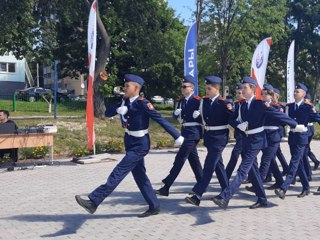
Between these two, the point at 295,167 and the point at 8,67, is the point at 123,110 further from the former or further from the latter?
the point at 8,67

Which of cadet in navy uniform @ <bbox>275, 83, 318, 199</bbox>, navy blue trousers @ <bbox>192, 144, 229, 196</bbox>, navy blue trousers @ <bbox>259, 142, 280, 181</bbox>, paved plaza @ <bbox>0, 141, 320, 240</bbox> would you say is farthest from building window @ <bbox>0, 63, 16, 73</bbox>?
navy blue trousers @ <bbox>192, 144, 229, 196</bbox>

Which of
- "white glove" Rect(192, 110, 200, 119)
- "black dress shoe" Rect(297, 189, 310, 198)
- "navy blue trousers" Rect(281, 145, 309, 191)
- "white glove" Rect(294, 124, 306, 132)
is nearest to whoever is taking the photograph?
"white glove" Rect(294, 124, 306, 132)

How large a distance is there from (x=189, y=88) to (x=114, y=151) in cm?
699

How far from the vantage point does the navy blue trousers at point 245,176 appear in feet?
22.5

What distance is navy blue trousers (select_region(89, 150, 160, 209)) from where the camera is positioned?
20.9 feet

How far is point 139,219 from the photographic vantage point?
268 inches

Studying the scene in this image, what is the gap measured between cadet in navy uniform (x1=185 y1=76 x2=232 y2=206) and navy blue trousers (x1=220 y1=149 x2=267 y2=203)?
0.39m

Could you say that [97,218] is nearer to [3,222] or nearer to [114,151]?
[3,222]

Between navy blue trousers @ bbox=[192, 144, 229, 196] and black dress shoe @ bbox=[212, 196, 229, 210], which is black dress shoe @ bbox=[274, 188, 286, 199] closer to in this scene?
navy blue trousers @ bbox=[192, 144, 229, 196]

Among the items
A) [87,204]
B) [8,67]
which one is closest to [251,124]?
[87,204]

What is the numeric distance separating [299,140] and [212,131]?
184 cm

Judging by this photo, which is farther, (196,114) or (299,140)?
(299,140)

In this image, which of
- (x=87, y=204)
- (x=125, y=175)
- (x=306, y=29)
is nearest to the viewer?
(x=87, y=204)

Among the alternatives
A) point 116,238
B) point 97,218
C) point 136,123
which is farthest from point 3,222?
point 136,123
